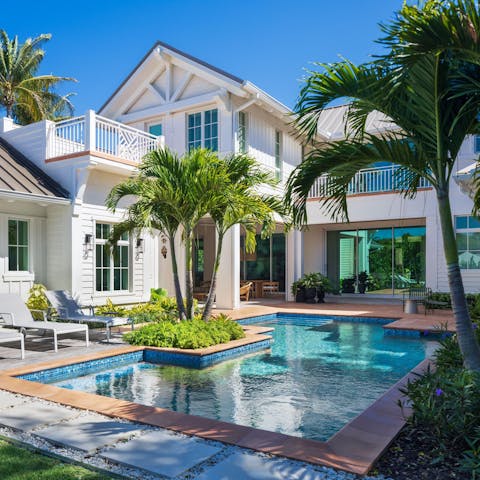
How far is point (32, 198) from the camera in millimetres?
10461

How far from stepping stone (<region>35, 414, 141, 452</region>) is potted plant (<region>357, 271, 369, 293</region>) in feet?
53.6

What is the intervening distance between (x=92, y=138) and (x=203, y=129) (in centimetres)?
457

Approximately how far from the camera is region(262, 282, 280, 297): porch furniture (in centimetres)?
2155

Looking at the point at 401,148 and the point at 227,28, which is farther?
the point at 227,28

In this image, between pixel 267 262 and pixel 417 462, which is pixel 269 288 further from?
pixel 417 462

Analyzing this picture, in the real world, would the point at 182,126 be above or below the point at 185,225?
above

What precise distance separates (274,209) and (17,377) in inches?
235

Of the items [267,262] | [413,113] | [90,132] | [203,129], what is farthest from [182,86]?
[413,113]

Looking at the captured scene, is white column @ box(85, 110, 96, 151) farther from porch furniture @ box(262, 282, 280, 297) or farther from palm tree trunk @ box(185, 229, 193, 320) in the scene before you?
porch furniture @ box(262, 282, 280, 297)

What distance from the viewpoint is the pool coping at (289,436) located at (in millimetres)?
3797

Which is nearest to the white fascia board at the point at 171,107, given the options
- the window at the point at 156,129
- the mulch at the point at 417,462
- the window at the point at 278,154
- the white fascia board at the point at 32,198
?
the window at the point at 156,129

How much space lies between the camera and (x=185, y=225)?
949cm

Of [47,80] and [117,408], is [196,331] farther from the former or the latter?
[47,80]

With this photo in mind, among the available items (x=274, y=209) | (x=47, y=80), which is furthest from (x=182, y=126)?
(x=47, y=80)
